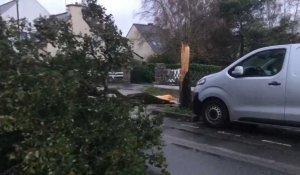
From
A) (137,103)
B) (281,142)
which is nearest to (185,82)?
(281,142)

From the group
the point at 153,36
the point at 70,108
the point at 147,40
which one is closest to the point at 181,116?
the point at 70,108

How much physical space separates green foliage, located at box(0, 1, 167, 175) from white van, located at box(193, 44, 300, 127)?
4122 millimetres

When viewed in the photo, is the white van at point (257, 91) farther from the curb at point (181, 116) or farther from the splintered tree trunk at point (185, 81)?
the splintered tree trunk at point (185, 81)

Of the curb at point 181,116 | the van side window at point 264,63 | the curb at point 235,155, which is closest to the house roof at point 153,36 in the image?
the curb at point 181,116

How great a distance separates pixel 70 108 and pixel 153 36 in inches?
1520

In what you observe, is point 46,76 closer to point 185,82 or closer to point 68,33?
point 68,33

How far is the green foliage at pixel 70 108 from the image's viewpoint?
3.47m

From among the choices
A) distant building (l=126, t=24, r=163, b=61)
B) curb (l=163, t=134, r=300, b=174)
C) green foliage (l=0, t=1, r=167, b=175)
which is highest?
distant building (l=126, t=24, r=163, b=61)

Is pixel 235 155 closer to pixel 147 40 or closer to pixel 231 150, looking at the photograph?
pixel 231 150

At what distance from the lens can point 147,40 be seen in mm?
46219

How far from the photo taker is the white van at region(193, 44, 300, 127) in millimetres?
7828

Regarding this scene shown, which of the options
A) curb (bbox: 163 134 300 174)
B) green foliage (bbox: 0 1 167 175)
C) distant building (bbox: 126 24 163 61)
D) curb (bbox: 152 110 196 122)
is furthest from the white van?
distant building (bbox: 126 24 163 61)

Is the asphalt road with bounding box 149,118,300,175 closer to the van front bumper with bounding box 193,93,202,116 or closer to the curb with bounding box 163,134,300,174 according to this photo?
the curb with bounding box 163,134,300,174

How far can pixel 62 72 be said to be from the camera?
3.92 meters
